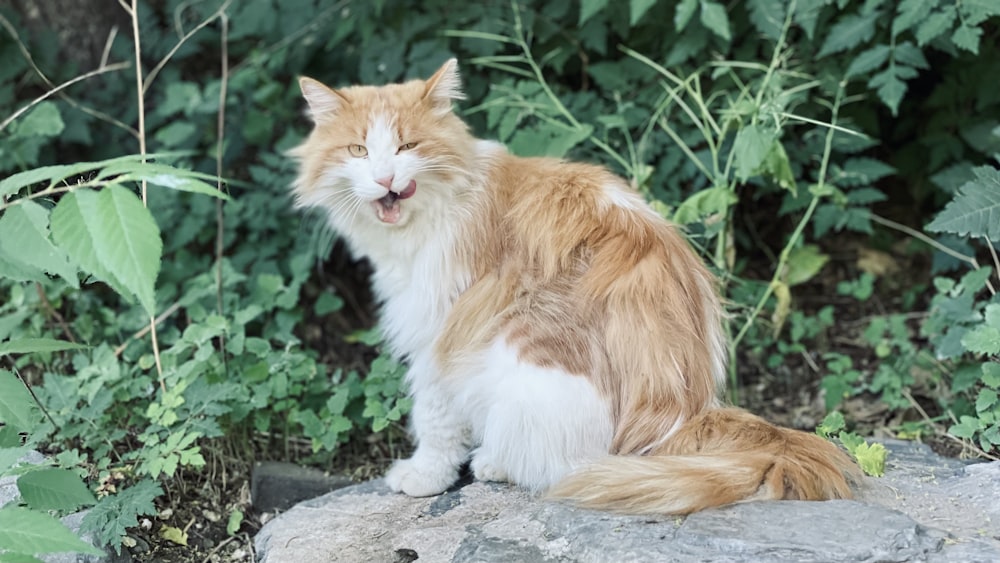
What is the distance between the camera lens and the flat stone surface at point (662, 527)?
87.3 inches

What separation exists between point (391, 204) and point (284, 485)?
109cm

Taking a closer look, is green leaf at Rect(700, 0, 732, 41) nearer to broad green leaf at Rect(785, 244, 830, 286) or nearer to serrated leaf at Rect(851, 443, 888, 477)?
broad green leaf at Rect(785, 244, 830, 286)

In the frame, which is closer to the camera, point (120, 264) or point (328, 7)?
point (120, 264)

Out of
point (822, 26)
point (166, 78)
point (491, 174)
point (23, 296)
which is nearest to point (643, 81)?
point (822, 26)

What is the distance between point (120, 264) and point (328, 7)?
2950mm

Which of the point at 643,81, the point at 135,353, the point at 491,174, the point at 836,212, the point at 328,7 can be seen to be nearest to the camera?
the point at 491,174

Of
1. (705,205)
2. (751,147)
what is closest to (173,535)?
(705,205)

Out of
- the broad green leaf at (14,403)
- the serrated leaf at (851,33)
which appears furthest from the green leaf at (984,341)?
the broad green leaf at (14,403)

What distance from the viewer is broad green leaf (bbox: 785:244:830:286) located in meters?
4.16

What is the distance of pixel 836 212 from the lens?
3861 mm

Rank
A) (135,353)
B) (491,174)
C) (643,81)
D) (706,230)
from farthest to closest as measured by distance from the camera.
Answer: (643,81) < (135,353) < (706,230) < (491,174)

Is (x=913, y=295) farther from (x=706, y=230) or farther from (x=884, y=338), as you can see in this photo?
(x=706, y=230)

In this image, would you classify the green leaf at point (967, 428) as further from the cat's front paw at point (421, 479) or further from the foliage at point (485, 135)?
the cat's front paw at point (421, 479)

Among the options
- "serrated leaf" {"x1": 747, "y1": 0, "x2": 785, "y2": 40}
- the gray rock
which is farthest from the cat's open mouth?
"serrated leaf" {"x1": 747, "y1": 0, "x2": 785, "y2": 40}
